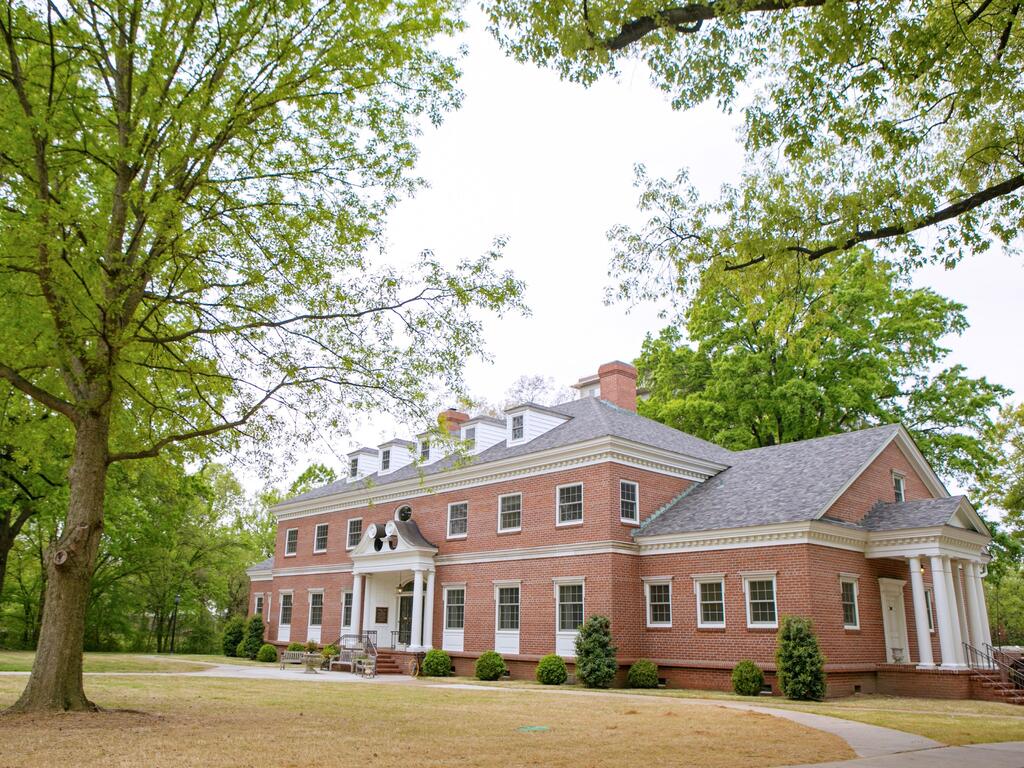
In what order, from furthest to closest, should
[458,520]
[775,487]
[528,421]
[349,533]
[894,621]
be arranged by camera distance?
[349,533] < [458,520] < [528,421] < [775,487] < [894,621]

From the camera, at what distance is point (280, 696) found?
1673 cm

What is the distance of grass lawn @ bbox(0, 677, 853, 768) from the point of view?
8789 mm

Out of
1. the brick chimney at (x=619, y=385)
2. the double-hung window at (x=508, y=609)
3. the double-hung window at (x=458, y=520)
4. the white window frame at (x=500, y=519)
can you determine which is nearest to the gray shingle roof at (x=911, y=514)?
the brick chimney at (x=619, y=385)

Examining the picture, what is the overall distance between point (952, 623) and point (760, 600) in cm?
493

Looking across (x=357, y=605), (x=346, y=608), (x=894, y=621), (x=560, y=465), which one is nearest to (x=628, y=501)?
(x=560, y=465)

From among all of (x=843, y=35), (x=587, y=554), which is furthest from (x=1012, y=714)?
(x=843, y=35)

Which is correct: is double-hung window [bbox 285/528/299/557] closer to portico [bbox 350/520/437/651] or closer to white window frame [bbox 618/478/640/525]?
portico [bbox 350/520/437/651]

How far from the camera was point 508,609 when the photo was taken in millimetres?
27656

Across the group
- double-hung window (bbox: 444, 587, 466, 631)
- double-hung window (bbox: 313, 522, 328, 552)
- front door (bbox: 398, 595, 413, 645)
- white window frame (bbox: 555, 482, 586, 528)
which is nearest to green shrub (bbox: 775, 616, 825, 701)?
white window frame (bbox: 555, 482, 586, 528)

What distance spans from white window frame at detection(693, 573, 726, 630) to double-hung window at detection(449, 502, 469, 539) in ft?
31.1

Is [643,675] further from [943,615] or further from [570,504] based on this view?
[943,615]

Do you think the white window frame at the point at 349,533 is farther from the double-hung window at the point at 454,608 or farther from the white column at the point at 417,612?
the double-hung window at the point at 454,608

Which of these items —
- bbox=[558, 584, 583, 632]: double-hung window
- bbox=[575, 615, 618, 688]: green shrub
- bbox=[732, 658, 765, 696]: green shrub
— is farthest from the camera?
bbox=[558, 584, 583, 632]: double-hung window

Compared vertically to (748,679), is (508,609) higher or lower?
higher
